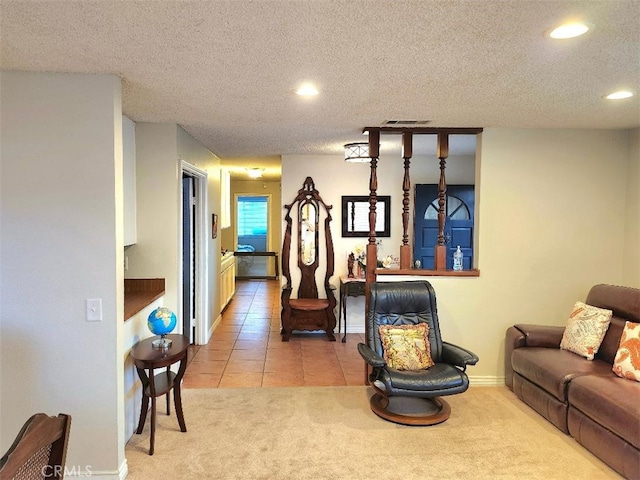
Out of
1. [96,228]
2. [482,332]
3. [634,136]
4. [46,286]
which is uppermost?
[634,136]

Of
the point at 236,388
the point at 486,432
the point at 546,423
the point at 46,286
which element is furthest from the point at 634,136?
the point at 46,286

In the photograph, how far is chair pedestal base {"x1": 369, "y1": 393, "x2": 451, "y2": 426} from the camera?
336 centimetres

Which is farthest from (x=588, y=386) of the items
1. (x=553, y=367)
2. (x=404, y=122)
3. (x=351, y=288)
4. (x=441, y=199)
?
(x=351, y=288)

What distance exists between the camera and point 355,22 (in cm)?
184

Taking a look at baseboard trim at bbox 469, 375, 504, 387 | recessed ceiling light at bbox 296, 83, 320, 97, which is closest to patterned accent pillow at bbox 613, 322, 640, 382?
baseboard trim at bbox 469, 375, 504, 387

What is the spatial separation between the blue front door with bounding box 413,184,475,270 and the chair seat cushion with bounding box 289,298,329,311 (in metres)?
1.46

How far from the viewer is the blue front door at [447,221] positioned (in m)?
6.10

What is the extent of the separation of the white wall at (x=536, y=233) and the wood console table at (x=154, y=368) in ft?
7.68

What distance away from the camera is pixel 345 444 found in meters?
3.06

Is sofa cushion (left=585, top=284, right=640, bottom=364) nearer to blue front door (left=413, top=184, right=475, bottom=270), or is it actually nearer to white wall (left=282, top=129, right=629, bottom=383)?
white wall (left=282, top=129, right=629, bottom=383)

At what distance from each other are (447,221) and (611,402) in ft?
11.8

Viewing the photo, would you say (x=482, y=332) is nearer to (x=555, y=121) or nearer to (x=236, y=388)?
(x=555, y=121)

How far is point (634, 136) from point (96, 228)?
4.60 m

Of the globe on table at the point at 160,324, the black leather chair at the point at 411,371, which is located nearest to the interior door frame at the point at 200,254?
the globe on table at the point at 160,324
